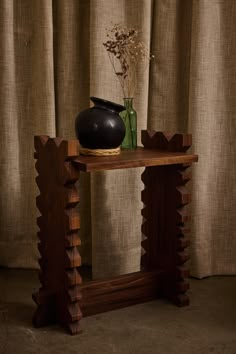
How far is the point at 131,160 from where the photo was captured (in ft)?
5.17

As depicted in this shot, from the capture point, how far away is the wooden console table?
5.15 ft

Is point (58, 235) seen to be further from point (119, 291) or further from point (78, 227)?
point (119, 291)

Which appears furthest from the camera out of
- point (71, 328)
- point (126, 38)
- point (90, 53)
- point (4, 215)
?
point (4, 215)

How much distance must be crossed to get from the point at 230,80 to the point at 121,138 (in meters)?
0.65

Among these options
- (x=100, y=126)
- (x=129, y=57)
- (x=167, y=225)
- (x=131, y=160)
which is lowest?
(x=167, y=225)

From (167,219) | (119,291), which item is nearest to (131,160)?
(167,219)

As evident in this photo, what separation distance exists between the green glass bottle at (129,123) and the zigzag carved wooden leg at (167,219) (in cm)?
7

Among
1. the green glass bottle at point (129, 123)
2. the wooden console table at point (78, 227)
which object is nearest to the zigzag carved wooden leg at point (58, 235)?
the wooden console table at point (78, 227)

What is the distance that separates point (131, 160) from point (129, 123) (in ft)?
0.96

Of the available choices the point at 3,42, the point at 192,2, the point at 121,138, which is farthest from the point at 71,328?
the point at 192,2

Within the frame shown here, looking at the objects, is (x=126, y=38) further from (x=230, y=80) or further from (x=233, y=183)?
(x=233, y=183)

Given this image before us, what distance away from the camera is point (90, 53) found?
1992 mm

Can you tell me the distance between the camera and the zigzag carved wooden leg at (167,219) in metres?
1.79

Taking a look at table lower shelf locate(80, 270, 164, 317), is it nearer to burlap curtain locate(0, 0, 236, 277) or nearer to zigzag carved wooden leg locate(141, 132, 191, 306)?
zigzag carved wooden leg locate(141, 132, 191, 306)
